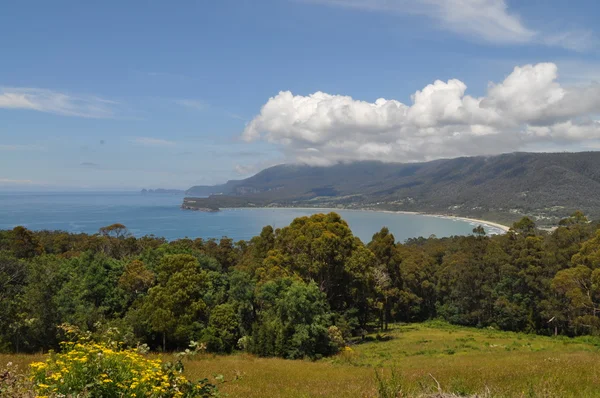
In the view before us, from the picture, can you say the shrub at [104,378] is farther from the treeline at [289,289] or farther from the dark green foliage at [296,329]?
the dark green foliage at [296,329]

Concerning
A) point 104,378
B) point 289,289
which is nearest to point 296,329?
point 289,289

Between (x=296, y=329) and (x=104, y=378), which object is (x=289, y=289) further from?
(x=104, y=378)

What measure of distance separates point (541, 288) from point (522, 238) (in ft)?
18.4

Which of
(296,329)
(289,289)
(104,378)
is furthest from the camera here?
(289,289)

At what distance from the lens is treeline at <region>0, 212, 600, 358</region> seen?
60.4 ft

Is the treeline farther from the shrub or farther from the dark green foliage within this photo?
the shrub

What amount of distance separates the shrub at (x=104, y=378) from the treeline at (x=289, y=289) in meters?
2.90

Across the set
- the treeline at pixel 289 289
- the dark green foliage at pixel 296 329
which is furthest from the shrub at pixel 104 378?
the dark green foliage at pixel 296 329

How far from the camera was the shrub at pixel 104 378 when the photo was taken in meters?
3.77

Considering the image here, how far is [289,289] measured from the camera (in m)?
20.0

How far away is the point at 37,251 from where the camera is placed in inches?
1534

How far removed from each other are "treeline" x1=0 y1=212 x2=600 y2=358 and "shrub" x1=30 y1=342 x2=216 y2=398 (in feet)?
9.50

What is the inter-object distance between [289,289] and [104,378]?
54.1 ft

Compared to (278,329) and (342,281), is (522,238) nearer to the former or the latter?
(342,281)
